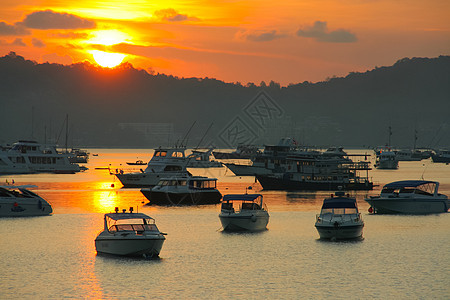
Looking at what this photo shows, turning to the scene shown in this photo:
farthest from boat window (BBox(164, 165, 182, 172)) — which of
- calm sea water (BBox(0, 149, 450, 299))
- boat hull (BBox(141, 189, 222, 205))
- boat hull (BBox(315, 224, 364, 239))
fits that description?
boat hull (BBox(315, 224, 364, 239))

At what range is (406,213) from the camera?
85750mm

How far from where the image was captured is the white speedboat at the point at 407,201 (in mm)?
85375

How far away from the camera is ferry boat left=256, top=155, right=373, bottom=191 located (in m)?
125

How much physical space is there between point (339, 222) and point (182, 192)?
120 ft

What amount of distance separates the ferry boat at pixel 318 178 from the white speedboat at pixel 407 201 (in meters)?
36.3

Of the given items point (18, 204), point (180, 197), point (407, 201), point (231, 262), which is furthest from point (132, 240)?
point (407, 201)

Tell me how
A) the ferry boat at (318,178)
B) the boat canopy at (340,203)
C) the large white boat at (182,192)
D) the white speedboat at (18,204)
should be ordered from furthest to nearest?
the ferry boat at (318,178)
the large white boat at (182,192)
the white speedboat at (18,204)
the boat canopy at (340,203)

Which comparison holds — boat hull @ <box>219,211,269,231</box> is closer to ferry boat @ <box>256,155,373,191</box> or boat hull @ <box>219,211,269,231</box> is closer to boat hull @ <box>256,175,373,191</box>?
boat hull @ <box>256,175,373,191</box>

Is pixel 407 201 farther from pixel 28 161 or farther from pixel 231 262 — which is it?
pixel 28 161

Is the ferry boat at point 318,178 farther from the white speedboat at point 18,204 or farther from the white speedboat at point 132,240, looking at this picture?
the white speedboat at point 132,240

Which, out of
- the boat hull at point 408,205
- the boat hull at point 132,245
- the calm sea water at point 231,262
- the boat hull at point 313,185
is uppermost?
the boat hull at point 313,185

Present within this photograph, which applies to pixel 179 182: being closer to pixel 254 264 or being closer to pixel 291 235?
pixel 291 235

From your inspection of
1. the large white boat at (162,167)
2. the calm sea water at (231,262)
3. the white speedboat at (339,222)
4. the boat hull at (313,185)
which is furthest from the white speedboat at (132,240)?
the boat hull at (313,185)

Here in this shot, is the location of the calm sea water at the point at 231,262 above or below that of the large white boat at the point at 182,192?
below
